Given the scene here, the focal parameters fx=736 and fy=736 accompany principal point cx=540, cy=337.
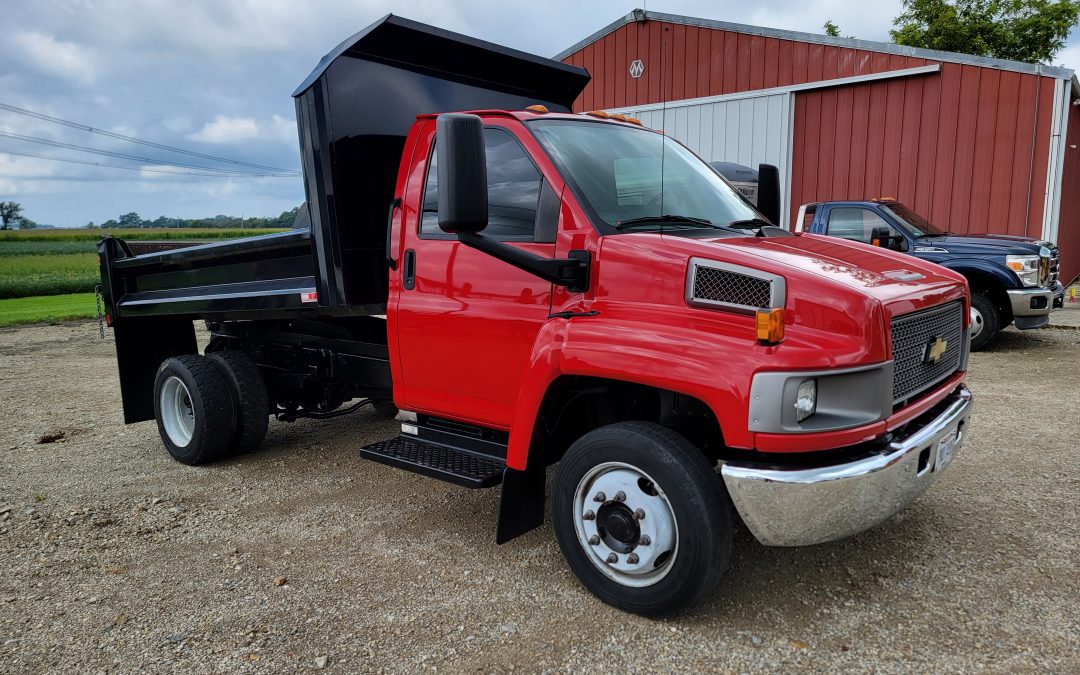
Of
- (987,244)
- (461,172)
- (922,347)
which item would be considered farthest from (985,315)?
(461,172)

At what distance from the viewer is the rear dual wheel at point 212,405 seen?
523 centimetres

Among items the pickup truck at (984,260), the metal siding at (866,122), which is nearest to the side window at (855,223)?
the pickup truck at (984,260)

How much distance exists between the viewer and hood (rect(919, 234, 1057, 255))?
28.6 ft

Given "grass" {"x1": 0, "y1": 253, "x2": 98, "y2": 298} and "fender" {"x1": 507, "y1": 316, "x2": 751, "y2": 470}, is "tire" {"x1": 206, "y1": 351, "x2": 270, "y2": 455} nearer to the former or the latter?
"fender" {"x1": 507, "y1": 316, "x2": 751, "y2": 470}

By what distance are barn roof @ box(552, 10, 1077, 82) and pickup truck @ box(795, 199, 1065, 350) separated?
3.98 m

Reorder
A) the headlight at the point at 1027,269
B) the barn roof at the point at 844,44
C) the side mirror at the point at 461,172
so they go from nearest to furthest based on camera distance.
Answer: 1. the side mirror at the point at 461,172
2. the headlight at the point at 1027,269
3. the barn roof at the point at 844,44

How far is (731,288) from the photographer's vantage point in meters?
2.82

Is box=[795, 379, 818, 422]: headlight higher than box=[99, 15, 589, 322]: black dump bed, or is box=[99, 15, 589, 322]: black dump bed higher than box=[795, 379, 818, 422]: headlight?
box=[99, 15, 589, 322]: black dump bed

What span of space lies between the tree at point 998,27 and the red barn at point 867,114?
43.0 feet

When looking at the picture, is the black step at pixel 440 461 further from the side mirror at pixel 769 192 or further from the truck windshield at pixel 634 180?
the side mirror at pixel 769 192

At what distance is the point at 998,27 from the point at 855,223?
2224cm

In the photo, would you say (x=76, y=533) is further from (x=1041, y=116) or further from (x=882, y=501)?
(x=1041, y=116)

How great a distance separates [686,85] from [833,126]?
3.01m

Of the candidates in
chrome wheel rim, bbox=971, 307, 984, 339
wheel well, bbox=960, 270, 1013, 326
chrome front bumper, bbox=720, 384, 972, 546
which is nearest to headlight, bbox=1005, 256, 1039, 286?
wheel well, bbox=960, 270, 1013, 326
